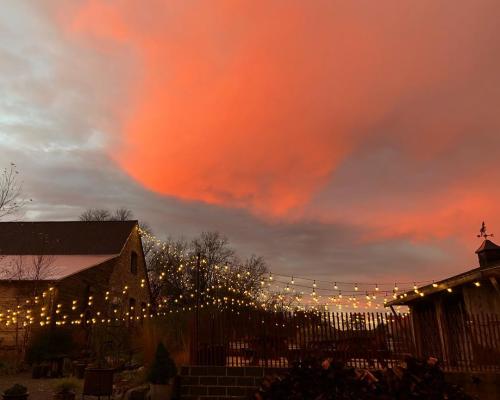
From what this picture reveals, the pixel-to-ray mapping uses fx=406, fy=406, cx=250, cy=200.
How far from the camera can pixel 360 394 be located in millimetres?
4008

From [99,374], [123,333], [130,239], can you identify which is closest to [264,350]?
[99,374]

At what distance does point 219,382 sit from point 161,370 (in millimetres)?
1602

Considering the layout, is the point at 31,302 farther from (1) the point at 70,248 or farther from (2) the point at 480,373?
(2) the point at 480,373

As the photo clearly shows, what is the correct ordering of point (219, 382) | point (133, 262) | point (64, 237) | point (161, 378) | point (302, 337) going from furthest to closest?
point (133, 262) → point (64, 237) → point (302, 337) → point (219, 382) → point (161, 378)

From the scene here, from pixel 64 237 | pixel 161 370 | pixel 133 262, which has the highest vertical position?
pixel 64 237

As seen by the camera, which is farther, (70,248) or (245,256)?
(245,256)

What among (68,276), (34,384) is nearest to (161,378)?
(34,384)

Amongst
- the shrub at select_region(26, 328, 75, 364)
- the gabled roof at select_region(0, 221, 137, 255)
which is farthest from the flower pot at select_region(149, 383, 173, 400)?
the gabled roof at select_region(0, 221, 137, 255)

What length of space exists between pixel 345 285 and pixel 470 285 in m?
5.25

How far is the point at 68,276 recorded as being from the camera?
18.2 meters

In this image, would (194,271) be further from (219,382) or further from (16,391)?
(16,391)

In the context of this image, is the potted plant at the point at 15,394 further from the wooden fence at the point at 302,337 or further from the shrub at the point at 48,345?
the shrub at the point at 48,345

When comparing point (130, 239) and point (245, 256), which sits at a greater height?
point (245, 256)

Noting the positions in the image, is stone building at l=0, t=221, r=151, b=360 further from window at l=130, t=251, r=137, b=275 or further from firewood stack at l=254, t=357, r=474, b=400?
firewood stack at l=254, t=357, r=474, b=400
